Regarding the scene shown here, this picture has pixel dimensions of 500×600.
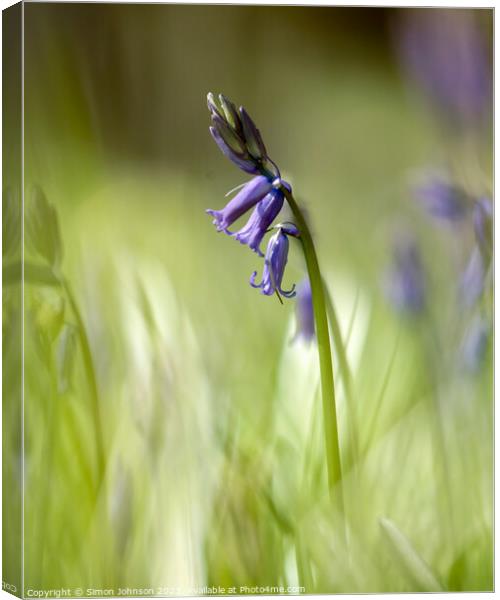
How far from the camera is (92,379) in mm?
2219

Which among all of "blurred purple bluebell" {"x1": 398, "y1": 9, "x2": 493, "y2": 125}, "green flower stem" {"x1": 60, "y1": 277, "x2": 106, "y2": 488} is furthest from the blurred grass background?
"blurred purple bluebell" {"x1": 398, "y1": 9, "x2": 493, "y2": 125}

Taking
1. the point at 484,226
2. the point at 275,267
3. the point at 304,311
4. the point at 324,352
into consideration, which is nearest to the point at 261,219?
the point at 275,267

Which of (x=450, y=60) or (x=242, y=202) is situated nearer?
(x=242, y=202)

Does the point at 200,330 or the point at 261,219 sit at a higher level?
the point at 261,219

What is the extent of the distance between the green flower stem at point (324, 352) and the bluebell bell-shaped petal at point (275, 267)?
0.05 metres

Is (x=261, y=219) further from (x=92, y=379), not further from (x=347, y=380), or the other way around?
(x=92, y=379)

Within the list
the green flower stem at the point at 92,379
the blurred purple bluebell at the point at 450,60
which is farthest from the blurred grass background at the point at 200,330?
the blurred purple bluebell at the point at 450,60

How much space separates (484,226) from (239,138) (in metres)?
0.64

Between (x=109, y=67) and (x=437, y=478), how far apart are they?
1237mm

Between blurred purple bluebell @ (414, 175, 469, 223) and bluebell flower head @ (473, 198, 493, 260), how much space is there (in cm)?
3

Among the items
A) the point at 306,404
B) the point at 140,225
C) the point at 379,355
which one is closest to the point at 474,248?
the point at 379,355

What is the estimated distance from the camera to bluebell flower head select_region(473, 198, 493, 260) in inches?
91.6

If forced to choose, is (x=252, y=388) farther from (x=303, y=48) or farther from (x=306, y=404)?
(x=303, y=48)

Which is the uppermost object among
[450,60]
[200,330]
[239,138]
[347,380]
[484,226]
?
[450,60]
